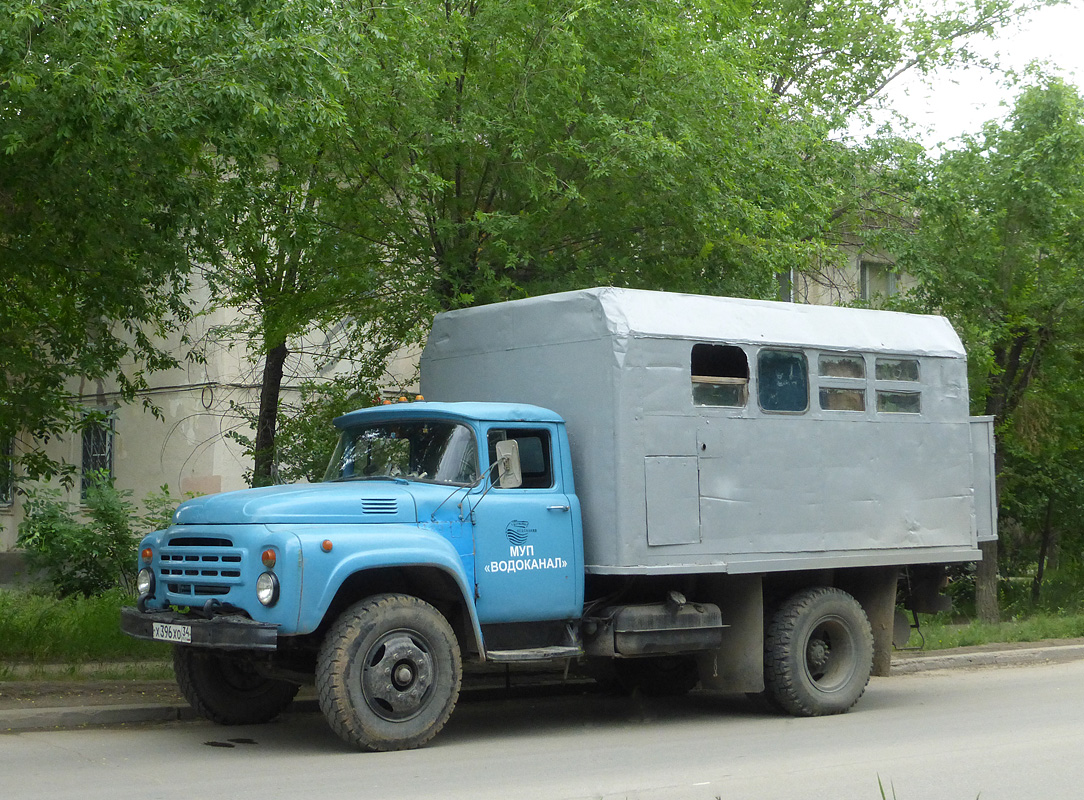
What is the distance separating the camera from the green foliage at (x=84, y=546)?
15.9 meters

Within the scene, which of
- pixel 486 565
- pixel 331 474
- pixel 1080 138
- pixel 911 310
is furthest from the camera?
pixel 911 310

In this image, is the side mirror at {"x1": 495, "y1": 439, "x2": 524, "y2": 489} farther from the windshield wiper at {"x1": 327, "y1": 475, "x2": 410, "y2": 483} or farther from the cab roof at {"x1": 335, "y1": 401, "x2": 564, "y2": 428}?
the windshield wiper at {"x1": 327, "y1": 475, "x2": 410, "y2": 483}

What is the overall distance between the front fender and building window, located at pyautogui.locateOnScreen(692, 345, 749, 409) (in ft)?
8.31

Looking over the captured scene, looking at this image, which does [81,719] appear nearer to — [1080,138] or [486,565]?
[486,565]

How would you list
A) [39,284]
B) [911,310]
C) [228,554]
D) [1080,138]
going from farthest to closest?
[911,310] < [1080,138] < [39,284] < [228,554]

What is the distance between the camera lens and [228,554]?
331 inches

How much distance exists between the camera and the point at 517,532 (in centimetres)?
930

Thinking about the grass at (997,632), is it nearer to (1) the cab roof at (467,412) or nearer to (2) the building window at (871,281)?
(1) the cab roof at (467,412)

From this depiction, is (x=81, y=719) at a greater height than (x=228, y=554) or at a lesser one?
lesser

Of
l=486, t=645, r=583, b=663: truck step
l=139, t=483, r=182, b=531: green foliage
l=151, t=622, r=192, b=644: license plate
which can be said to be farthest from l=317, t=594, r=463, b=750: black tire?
l=139, t=483, r=182, b=531: green foliage

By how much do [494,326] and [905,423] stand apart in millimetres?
3785

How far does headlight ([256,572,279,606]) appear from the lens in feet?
26.7

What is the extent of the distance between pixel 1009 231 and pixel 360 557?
12.0 metres

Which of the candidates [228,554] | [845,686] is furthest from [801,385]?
[228,554]
